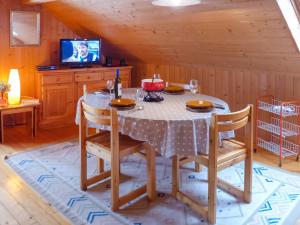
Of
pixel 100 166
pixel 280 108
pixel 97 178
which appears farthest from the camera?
pixel 280 108

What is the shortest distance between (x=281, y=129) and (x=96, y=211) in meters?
2.09

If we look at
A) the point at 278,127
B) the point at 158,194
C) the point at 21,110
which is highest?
the point at 21,110

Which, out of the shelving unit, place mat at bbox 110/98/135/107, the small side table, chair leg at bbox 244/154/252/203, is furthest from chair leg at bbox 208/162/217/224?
the small side table

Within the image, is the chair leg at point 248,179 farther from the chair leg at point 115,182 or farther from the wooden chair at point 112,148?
the chair leg at point 115,182

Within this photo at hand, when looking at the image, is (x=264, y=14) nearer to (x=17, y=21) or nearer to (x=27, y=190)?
(x=27, y=190)

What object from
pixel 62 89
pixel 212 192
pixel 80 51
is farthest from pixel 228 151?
pixel 80 51

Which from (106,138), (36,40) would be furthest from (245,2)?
(36,40)

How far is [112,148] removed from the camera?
2.65 m

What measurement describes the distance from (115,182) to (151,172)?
1.08 ft

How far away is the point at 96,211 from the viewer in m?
2.76

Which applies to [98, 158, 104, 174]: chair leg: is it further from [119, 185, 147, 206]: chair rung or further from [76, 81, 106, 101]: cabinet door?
[76, 81, 106, 101]: cabinet door

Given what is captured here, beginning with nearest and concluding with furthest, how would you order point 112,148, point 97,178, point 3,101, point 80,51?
point 112,148, point 97,178, point 3,101, point 80,51

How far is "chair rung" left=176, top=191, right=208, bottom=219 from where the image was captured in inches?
105

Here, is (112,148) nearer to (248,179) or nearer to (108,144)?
(108,144)
